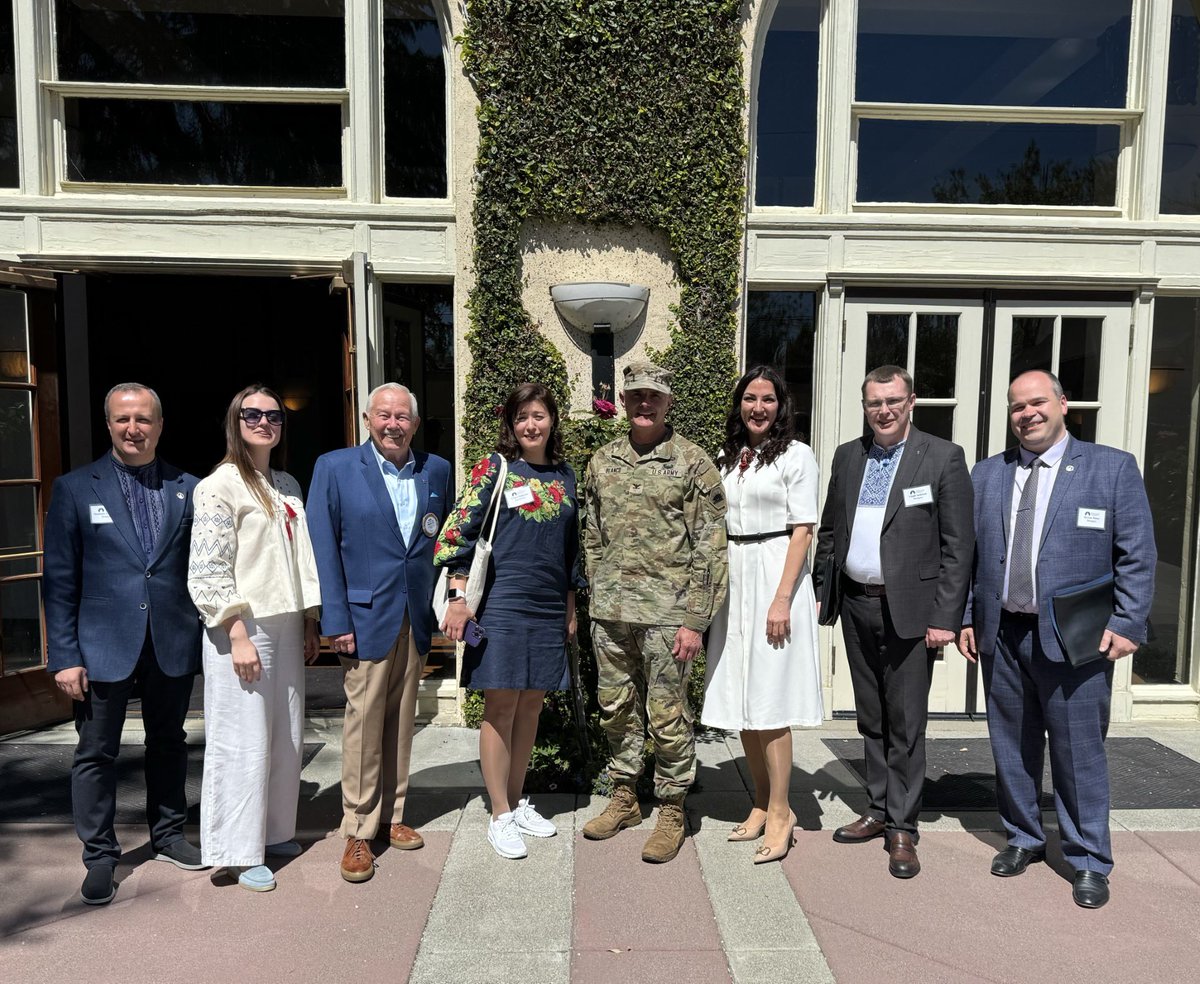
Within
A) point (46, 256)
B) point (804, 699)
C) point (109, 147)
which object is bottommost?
point (804, 699)

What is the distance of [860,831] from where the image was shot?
3.66m

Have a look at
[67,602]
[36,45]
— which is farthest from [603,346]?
[36,45]

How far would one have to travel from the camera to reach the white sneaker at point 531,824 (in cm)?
363

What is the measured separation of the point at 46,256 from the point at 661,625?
419cm

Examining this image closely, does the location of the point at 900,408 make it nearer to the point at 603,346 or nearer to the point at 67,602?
the point at 603,346

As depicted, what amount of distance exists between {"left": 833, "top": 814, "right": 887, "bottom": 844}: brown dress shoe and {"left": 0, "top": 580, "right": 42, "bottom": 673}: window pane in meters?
4.66

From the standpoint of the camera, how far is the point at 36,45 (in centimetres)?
488

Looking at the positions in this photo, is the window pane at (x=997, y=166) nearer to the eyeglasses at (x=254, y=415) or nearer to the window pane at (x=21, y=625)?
the eyeglasses at (x=254, y=415)

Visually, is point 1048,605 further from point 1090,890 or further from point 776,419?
point 776,419

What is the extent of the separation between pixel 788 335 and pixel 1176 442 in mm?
2659

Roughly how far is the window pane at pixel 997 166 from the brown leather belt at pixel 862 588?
287cm

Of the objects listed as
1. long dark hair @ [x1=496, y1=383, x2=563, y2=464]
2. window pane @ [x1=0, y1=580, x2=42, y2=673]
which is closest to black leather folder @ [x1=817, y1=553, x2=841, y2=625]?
long dark hair @ [x1=496, y1=383, x2=563, y2=464]

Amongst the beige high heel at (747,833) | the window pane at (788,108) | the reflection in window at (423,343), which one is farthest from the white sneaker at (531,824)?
the window pane at (788,108)

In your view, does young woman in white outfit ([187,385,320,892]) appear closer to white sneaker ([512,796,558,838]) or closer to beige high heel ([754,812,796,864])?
white sneaker ([512,796,558,838])
